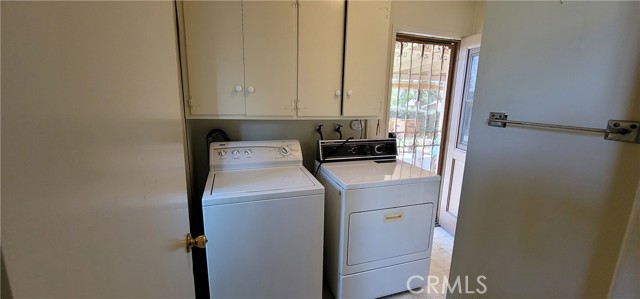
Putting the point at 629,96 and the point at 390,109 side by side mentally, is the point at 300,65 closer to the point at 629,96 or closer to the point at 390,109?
the point at 390,109

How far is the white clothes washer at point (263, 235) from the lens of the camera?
1.47 metres

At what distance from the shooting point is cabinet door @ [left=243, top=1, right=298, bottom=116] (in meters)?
1.73

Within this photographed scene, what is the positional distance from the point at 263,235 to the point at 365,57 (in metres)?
1.46

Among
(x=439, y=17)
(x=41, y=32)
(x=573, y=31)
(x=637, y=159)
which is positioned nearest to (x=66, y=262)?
(x=41, y=32)

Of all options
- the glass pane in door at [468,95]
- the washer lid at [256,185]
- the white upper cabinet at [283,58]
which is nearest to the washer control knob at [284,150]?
the washer lid at [256,185]

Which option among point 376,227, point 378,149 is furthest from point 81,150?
point 378,149

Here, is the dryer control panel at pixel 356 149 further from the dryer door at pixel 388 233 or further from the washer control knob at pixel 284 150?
the dryer door at pixel 388 233

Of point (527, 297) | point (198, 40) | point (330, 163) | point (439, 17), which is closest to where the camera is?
point (527, 297)

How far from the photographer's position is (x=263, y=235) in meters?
1.53

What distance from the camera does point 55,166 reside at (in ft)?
0.97

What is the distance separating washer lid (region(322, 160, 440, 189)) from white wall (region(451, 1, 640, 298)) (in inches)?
17.5

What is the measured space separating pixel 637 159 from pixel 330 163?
1592mm

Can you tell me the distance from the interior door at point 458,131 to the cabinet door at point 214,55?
2.00 meters

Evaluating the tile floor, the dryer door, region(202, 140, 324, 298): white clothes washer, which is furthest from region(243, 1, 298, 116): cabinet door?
the tile floor
